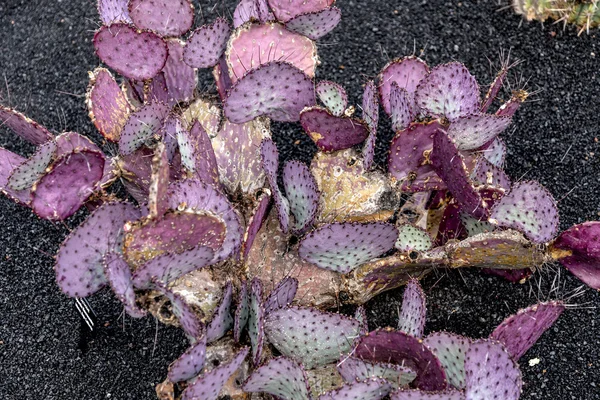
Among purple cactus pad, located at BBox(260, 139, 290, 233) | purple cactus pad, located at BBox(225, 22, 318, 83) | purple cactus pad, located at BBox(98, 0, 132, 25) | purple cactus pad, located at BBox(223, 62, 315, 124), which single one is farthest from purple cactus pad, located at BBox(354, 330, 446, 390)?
purple cactus pad, located at BBox(98, 0, 132, 25)

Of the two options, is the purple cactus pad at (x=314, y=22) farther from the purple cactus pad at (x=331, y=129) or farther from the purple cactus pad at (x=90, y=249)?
the purple cactus pad at (x=90, y=249)

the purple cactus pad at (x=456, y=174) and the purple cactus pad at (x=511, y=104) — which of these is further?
the purple cactus pad at (x=511, y=104)

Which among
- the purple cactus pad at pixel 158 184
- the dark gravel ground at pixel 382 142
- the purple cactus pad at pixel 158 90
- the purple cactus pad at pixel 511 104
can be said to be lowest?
the dark gravel ground at pixel 382 142

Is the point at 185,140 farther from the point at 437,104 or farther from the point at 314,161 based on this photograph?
the point at 437,104

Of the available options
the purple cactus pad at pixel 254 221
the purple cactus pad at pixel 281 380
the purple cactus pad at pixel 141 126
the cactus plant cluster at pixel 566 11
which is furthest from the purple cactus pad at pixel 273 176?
the cactus plant cluster at pixel 566 11

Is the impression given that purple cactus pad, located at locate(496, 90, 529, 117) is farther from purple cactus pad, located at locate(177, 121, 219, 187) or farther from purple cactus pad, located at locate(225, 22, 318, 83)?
purple cactus pad, located at locate(177, 121, 219, 187)

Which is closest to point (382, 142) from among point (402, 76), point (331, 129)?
point (402, 76)

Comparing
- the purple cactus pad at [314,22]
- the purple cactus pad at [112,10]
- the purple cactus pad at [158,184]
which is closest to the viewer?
the purple cactus pad at [158,184]

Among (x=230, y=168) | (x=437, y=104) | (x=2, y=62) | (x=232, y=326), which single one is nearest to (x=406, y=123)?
(x=437, y=104)
